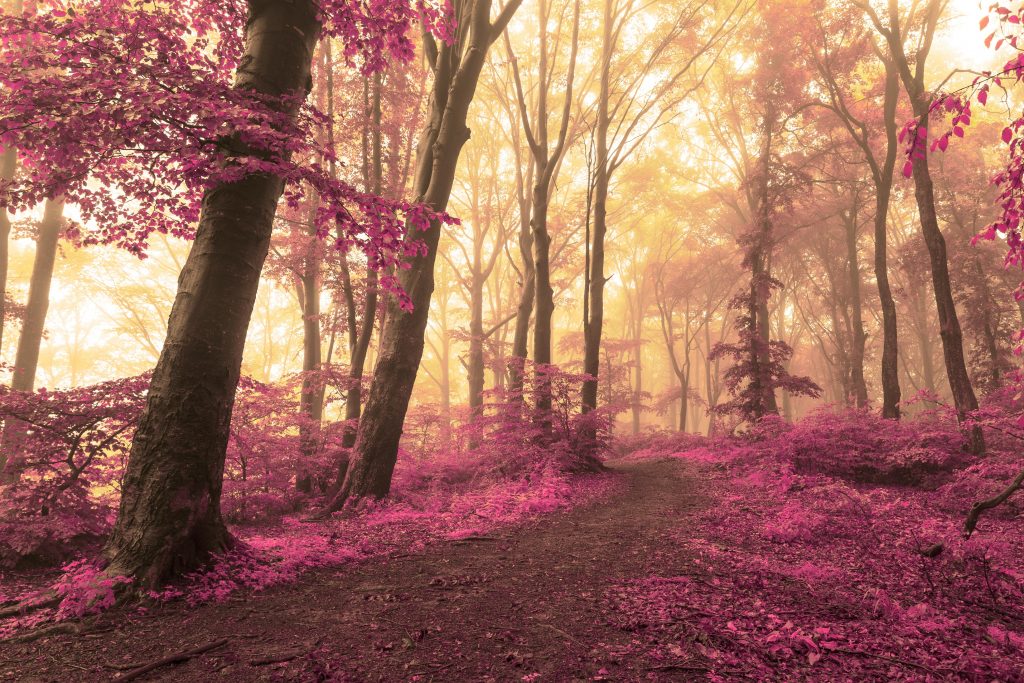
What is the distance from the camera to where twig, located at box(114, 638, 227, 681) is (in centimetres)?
282

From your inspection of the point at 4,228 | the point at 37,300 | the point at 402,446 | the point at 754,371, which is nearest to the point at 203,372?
the point at 402,446

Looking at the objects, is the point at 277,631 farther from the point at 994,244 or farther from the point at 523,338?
the point at 994,244

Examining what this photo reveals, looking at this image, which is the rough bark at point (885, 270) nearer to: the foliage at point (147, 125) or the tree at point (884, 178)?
the tree at point (884, 178)

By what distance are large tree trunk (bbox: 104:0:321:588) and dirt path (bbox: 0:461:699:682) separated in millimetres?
631

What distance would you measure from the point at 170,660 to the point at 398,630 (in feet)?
4.38

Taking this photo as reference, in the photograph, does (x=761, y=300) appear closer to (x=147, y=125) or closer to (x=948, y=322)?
(x=948, y=322)

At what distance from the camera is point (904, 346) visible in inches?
1342

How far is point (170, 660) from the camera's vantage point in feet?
9.86

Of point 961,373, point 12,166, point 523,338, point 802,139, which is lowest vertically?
point 961,373

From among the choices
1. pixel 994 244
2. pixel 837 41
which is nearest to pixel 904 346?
pixel 994 244

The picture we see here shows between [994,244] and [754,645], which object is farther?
[994,244]

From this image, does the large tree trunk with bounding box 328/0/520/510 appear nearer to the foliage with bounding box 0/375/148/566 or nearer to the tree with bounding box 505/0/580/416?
the foliage with bounding box 0/375/148/566

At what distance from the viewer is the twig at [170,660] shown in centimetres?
282

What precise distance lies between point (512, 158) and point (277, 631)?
21.2 metres
